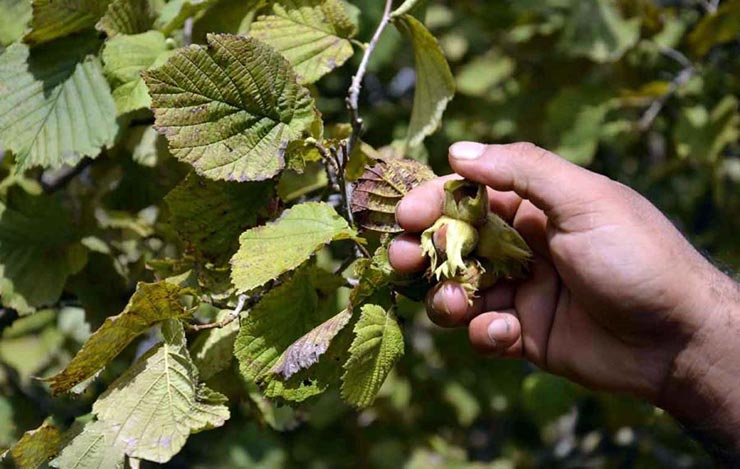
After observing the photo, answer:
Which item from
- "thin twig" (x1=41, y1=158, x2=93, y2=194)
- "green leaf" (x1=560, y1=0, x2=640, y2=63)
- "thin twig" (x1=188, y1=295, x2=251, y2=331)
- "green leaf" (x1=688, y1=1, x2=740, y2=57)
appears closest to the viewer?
"thin twig" (x1=188, y1=295, x2=251, y2=331)

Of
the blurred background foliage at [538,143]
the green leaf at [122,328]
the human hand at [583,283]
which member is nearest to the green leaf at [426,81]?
the human hand at [583,283]

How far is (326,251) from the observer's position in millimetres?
2199

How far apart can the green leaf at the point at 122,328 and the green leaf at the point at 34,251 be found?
421 millimetres

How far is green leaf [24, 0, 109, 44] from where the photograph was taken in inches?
55.9

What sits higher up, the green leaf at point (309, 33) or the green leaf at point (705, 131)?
the green leaf at point (309, 33)

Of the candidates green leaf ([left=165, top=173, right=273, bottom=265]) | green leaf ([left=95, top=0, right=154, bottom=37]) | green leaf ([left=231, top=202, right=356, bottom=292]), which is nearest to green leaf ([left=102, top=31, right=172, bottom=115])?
green leaf ([left=95, top=0, right=154, bottom=37])

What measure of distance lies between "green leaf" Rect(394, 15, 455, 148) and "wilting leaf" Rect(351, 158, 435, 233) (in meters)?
0.28

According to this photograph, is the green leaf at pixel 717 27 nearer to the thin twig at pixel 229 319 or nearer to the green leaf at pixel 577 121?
the green leaf at pixel 577 121

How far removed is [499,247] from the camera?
1.25 m

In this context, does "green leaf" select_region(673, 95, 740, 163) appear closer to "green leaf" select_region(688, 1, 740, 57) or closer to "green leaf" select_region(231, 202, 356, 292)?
"green leaf" select_region(688, 1, 740, 57)

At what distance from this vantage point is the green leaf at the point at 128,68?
1419 millimetres

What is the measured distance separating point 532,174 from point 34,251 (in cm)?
95

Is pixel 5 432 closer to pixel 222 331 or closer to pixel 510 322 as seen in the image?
pixel 222 331

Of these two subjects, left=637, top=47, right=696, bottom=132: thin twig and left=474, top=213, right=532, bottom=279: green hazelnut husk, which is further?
left=637, top=47, right=696, bottom=132: thin twig
